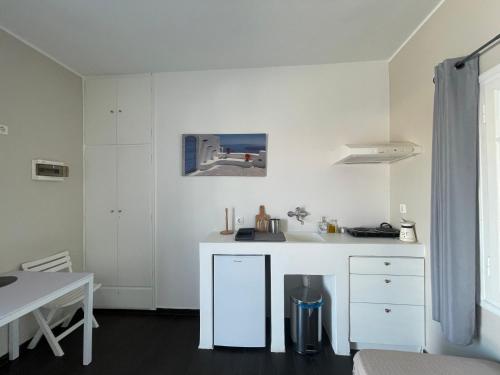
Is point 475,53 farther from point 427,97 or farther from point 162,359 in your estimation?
point 162,359

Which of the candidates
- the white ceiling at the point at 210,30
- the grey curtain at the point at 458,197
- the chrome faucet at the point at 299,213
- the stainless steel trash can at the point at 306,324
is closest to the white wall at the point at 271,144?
the chrome faucet at the point at 299,213

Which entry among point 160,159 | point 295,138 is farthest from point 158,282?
point 295,138

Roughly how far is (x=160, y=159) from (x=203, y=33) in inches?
52.5

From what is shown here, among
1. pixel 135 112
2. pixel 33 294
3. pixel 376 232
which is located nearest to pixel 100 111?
pixel 135 112

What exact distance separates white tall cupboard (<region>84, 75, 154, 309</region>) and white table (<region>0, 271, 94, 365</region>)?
2.46ft

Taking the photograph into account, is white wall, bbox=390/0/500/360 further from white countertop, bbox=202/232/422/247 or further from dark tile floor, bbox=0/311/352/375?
dark tile floor, bbox=0/311/352/375

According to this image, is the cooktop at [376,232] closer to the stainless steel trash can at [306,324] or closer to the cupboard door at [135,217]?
the stainless steel trash can at [306,324]

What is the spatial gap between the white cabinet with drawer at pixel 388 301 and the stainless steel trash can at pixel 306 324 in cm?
27

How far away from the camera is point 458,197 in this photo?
1.34 meters

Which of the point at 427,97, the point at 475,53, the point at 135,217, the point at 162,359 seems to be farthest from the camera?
the point at 135,217

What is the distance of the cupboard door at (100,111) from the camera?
2.61 m

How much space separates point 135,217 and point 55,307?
1003mm

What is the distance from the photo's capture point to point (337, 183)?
2449 mm

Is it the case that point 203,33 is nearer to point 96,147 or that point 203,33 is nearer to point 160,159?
point 160,159
